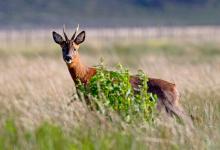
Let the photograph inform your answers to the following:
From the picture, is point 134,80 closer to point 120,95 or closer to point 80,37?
point 120,95

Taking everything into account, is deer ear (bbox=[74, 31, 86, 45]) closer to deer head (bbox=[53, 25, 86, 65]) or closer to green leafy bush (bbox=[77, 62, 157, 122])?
deer head (bbox=[53, 25, 86, 65])

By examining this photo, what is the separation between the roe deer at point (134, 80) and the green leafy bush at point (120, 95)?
0.35m

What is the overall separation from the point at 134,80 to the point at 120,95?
0.91m

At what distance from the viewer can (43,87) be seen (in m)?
16.9

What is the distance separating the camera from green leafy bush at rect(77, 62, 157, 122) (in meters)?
11.6

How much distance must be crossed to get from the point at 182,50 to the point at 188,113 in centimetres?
3056

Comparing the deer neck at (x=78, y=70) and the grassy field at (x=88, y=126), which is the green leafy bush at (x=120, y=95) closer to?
the grassy field at (x=88, y=126)

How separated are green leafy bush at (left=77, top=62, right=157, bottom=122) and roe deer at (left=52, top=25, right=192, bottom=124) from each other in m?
0.35

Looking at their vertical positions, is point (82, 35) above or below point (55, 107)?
above

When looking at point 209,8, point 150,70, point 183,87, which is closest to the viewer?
point 183,87

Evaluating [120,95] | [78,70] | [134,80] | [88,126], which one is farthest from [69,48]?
[88,126]

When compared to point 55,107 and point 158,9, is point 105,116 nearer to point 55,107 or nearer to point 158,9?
point 55,107

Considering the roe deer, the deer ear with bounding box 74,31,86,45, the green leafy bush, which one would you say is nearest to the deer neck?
the roe deer

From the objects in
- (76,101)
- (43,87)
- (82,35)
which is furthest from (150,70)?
(76,101)
